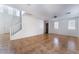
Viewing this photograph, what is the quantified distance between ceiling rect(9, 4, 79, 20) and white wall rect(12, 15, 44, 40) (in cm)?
11

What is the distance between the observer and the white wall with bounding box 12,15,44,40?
1.67 meters

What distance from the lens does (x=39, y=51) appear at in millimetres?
1693

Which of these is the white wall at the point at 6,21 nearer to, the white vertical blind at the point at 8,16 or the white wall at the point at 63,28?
the white vertical blind at the point at 8,16

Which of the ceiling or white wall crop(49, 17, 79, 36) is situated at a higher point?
the ceiling

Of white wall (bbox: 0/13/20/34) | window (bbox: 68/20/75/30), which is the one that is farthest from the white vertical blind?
window (bbox: 68/20/75/30)

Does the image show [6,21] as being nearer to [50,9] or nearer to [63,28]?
[50,9]

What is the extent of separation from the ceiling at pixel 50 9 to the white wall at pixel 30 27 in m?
0.11

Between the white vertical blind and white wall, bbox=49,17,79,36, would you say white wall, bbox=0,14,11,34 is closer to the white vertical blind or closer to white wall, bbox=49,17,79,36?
the white vertical blind

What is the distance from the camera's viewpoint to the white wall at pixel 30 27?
1667 mm

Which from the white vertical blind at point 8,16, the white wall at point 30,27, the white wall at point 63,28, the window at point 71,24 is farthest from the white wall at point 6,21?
the window at point 71,24

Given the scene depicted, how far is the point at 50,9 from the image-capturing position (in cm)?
164

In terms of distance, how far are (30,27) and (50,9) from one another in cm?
49
